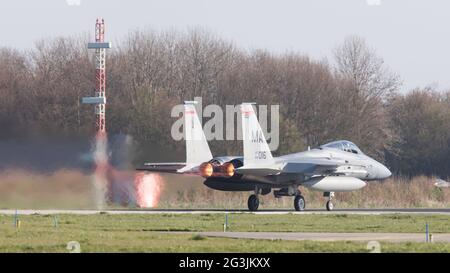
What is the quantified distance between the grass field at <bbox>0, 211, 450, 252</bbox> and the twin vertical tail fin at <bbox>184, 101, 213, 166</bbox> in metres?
5.57

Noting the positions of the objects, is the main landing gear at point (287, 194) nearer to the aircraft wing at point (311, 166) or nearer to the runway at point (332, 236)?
the aircraft wing at point (311, 166)

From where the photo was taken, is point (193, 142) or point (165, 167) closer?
point (165, 167)

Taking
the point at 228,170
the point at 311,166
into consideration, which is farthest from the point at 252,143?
the point at 311,166

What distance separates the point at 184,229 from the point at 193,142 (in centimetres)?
1411

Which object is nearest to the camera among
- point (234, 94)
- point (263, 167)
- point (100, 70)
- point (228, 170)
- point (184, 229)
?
point (184, 229)

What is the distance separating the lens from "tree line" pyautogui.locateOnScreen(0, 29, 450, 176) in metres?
67.8

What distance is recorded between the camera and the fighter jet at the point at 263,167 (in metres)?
47.2

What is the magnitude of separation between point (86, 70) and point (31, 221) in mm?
36357

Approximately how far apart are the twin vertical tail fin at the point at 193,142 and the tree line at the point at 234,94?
939 cm

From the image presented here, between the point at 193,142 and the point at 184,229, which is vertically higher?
the point at 193,142

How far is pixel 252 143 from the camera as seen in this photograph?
156 ft

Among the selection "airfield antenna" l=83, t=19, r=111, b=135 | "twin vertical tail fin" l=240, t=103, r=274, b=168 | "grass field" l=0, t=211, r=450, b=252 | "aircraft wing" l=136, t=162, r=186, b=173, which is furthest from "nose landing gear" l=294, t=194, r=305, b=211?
"airfield antenna" l=83, t=19, r=111, b=135

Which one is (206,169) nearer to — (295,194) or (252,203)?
(252,203)
